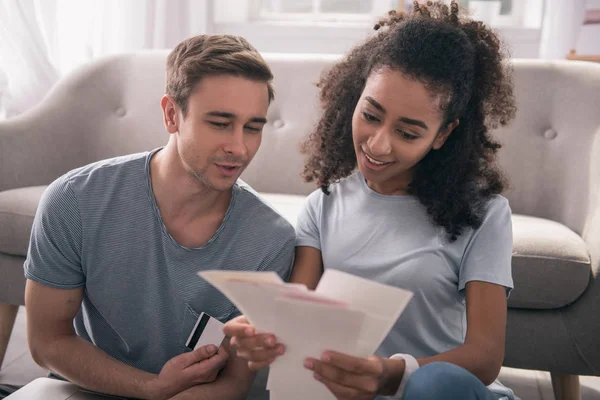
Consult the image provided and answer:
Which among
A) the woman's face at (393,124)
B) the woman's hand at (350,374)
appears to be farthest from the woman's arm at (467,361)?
the woman's face at (393,124)

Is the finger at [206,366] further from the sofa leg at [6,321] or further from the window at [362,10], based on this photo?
the window at [362,10]

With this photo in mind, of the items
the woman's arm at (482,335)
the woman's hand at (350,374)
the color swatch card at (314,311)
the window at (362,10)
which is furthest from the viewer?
the window at (362,10)

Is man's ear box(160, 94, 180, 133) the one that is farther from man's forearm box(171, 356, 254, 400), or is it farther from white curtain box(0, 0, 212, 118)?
white curtain box(0, 0, 212, 118)

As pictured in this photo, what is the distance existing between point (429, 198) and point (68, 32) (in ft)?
7.68

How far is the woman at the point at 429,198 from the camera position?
1.22 m

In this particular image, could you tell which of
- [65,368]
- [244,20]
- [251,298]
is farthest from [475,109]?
[244,20]

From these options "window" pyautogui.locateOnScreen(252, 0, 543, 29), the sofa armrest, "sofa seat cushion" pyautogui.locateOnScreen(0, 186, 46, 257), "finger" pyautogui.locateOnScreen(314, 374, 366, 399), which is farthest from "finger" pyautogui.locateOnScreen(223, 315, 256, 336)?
"window" pyautogui.locateOnScreen(252, 0, 543, 29)

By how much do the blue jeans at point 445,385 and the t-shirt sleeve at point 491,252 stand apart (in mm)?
257

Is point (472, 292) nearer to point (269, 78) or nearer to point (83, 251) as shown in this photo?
point (269, 78)

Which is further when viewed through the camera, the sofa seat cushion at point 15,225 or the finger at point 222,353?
the sofa seat cushion at point 15,225

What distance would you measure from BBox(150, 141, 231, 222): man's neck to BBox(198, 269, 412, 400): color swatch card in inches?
18.0

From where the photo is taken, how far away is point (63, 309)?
1.34m

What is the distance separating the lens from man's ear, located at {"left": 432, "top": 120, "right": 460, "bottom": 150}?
1.31 meters

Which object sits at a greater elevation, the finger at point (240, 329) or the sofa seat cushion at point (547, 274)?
the finger at point (240, 329)
